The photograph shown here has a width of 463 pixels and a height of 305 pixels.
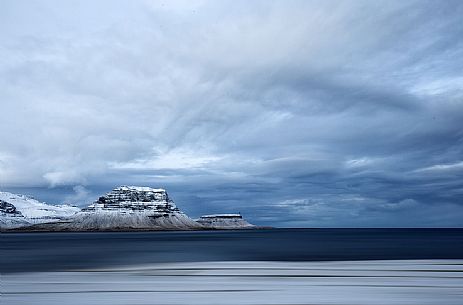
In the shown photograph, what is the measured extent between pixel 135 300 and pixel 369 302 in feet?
45.0

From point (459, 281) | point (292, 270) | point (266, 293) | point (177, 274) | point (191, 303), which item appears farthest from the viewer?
point (292, 270)

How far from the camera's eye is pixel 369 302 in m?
26.3

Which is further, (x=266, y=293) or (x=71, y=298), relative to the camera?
(x=266, y=293)

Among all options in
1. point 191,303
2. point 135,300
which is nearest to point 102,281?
point 135,300

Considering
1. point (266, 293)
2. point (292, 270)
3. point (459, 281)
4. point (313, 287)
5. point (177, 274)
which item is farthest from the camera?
point (292, 270)

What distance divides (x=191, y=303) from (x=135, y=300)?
137 inches

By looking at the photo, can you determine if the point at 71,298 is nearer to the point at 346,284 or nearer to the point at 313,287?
the point at 313,287

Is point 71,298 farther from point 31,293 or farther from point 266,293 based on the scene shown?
point 266,293

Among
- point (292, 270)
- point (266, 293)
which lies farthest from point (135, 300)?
point (292, 270)

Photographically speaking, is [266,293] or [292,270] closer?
[266,293]

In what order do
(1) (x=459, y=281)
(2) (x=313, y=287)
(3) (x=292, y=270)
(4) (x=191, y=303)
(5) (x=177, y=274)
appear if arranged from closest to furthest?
1. (4) (x=191, y=303)
2. (2) (x=313, y=287)
3. (1) (x=459, y=281)
4. (5) (x=177, y=274)
5. (3) (x=292, y=270)

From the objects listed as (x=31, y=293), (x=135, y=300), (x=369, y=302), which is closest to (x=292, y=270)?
(x=369, y=302)

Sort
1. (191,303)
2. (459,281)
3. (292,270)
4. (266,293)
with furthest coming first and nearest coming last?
(292,270) < (459,281) < (266,293) < (191,303)

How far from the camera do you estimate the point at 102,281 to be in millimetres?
35812
